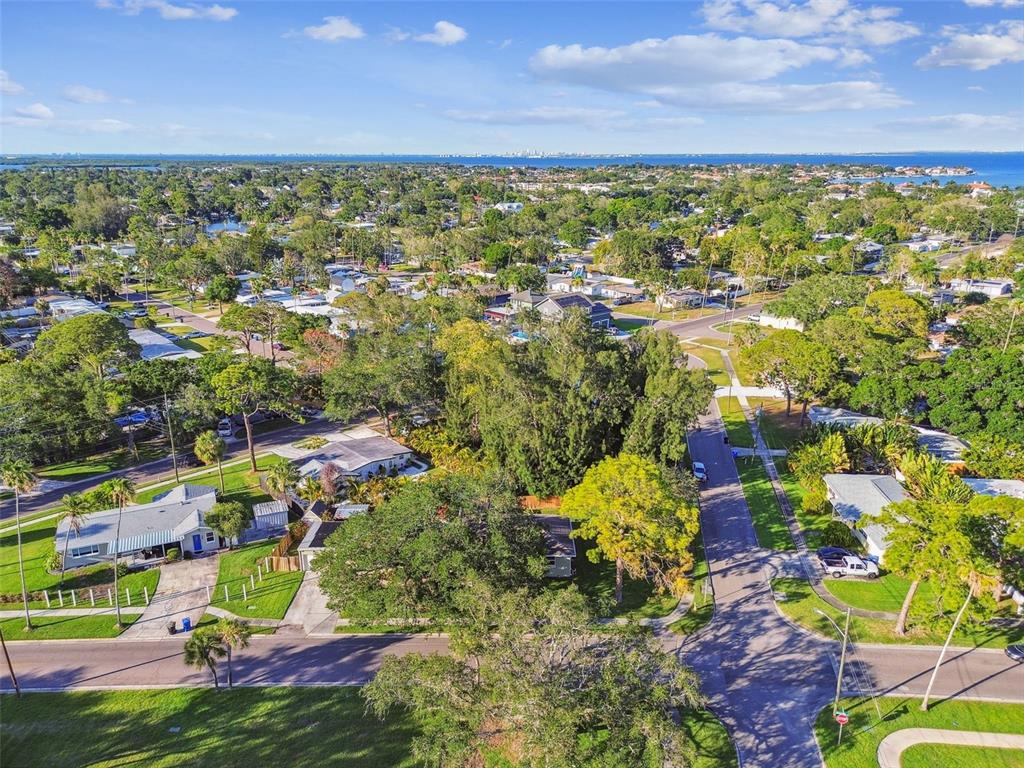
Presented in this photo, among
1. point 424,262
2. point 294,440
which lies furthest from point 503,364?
point 424,262

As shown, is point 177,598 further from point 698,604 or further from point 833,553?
point 833,553

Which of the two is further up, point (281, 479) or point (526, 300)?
point (526, 300)

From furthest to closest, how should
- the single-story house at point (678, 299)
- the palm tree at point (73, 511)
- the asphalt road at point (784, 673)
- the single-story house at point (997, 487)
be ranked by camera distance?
the single-story house at point (678, 299) → the single-story house at point (997, 487) → the palm tree at point (73, 511) → the asphalt road at point (784, 673)

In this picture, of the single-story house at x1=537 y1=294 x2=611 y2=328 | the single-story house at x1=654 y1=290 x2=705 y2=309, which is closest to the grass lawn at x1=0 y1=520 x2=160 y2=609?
the single-story house at x1=537 y1=294 x2=611 y2=328

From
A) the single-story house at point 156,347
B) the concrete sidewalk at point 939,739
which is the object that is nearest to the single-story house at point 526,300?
the single-story house at point 156,347

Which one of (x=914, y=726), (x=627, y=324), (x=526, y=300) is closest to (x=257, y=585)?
(x=914, y=726)

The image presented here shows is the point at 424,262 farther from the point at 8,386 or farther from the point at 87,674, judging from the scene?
the point at 87,674

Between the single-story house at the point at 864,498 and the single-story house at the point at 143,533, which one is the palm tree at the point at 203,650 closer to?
the single-story house at the point at 143,533
